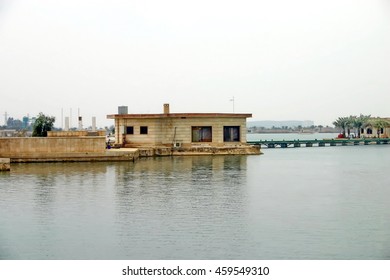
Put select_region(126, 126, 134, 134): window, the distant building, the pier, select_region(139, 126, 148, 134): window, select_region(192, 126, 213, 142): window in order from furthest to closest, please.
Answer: the distant building → the pier → select_region(126, 126, 134, 134): window → select_region(139, 126, 148, 134): window → select_region(192, 126, 213, 142): window

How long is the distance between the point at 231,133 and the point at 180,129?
220 inches

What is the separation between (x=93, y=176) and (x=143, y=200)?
434 inches

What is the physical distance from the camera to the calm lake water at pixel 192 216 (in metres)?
16.9

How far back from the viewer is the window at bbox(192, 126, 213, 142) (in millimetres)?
58656

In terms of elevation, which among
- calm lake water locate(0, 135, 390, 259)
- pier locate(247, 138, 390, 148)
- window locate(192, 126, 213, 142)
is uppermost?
window locate(192, 126, 213, 142)

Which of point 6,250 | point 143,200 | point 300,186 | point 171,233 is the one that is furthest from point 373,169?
point 6,250

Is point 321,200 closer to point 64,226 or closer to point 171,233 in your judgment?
point 171,233

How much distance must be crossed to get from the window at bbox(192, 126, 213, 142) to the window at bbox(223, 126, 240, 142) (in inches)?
66.2

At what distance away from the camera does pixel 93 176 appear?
35812 mm

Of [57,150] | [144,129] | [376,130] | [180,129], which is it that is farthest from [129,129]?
[376,130]

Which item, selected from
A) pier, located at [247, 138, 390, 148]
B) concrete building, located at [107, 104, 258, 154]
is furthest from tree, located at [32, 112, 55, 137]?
pier, located at [247, 138, 390, 148]

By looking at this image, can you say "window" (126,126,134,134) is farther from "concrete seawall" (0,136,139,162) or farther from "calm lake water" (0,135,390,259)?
"calm lake water" (0,135,390,259)

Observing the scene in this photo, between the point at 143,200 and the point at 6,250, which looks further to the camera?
the point at 143,200

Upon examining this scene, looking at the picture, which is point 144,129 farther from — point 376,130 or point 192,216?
point 376,130
